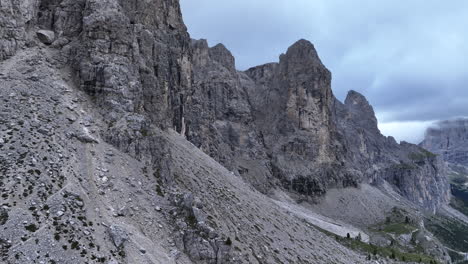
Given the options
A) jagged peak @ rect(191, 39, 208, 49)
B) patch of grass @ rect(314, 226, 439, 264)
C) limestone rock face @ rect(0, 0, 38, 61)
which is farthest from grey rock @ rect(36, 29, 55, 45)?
jagged peak @ rect(191, 39, 208, 49)

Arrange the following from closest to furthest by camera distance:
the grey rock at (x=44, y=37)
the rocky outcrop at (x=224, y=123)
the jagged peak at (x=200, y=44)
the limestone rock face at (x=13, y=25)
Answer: the limestone rock face at (x=13, y=25), the grey rock at (x=44, y=37), the rocky outcrop at (x=224, y=123), the jagged peak at (x=200, y=44)

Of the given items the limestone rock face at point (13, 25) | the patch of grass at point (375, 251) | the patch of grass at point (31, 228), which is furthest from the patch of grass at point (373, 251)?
the limestone rock face at point (13, 25)

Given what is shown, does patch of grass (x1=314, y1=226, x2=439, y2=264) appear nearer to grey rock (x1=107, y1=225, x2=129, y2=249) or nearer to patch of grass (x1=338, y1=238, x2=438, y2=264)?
patch of grass (x1=338, y1=238, x2=438, y2=264)

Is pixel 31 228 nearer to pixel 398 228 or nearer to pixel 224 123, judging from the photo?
pixel 224 123

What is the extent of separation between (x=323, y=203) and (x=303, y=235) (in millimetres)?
98771

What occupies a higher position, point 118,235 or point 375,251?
point 118,235

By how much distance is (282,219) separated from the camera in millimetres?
80688

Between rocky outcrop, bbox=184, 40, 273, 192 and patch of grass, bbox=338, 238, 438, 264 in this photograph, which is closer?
patch of grass, bbox=338, 238, 438, 264

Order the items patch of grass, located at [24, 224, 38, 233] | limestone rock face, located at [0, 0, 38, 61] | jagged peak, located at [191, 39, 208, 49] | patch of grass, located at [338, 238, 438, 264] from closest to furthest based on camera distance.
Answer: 1. patch of grass, located at [24, 224, 38, 233]
2. limestone rock face, located at [0, 0, 38, 61]
3. patch of grass, located at [338, 238, 438, 264]
4. jagged peak, located at [191, 39, 208, 49]

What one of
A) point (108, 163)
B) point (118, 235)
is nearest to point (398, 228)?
point (108, 163)

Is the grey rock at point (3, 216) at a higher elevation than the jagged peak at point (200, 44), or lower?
lower

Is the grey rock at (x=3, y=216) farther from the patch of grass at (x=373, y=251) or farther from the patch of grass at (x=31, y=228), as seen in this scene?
the patch of grass at (x=373, y=251)

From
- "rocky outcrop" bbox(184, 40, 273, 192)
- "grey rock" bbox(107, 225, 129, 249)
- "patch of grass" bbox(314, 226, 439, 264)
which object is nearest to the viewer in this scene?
"grey rock" bbox(107, 225, 129, 249)

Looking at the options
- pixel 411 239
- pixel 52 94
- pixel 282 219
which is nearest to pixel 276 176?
pixel 411 239
